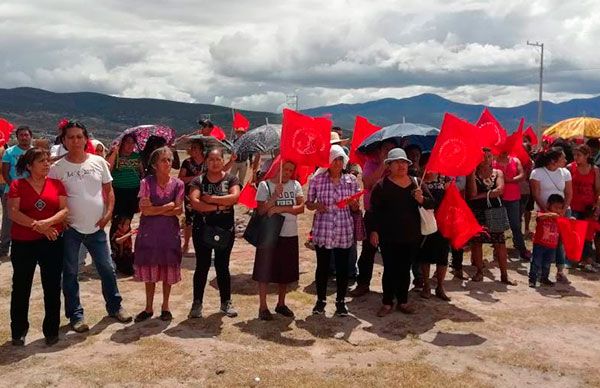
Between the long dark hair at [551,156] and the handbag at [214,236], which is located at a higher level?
the long dark hair at [551,156]

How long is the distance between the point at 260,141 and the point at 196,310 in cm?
265

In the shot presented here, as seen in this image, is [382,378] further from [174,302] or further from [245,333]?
[174,302]

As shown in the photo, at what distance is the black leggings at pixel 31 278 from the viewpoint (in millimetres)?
5277

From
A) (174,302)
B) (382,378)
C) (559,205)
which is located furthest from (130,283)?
(559,205)

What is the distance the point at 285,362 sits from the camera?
17.0 feet

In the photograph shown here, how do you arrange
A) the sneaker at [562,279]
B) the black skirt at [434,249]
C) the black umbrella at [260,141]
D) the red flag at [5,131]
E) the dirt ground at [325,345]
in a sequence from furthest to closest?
the red flag at [5,131]
the sneaker at [562,279]
the black umbrella at [260,141]
the black skirt at [434,249]
the dirt ground at [325,345]

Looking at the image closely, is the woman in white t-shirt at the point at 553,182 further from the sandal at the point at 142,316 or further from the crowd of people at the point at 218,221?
the sandal at the point at 142,316

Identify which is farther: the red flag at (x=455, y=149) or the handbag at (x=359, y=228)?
the handbag at (x=359, y=228)

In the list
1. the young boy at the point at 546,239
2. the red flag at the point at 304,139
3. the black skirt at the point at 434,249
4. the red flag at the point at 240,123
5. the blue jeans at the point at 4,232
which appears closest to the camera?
the red flag at the point at 304,139

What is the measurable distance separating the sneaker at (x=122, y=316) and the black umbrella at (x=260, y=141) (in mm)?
2799

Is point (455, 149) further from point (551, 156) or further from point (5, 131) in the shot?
point (5, 131)

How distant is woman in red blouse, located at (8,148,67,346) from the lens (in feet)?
16.8

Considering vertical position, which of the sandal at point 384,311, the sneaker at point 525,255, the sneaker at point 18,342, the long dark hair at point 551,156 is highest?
the long dark hair at point 551,156

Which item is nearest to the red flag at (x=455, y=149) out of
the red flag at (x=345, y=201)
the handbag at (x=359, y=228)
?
the red flag at (x=345, y=201)
